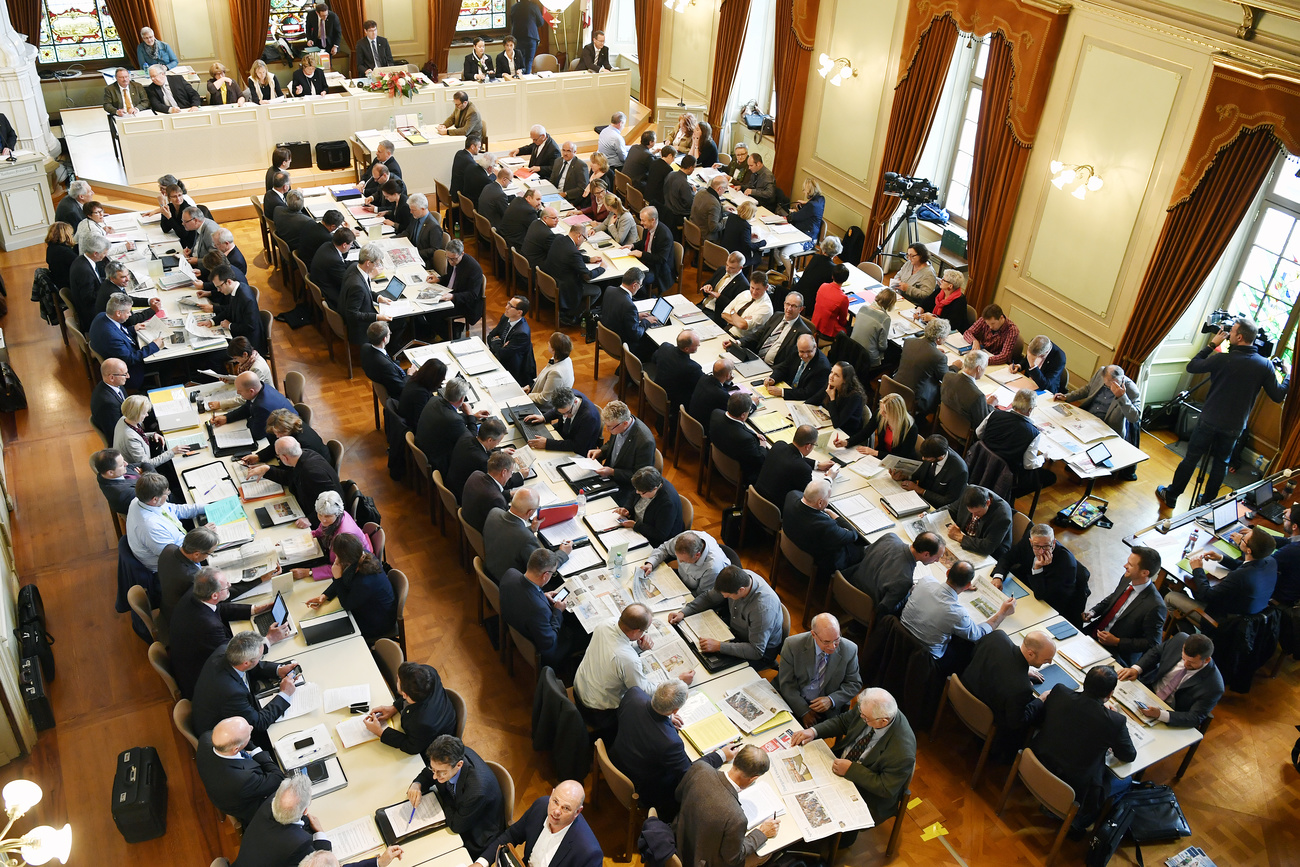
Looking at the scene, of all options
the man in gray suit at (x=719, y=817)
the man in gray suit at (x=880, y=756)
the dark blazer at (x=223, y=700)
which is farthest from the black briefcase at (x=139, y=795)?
the man in gray suit at (x=880, y=756)

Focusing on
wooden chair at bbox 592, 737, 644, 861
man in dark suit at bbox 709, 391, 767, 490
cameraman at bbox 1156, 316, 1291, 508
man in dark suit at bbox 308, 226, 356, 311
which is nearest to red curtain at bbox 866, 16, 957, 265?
cameraman at bbox 1156, 316, 1291, 508

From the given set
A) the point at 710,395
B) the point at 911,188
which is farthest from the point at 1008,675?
the point at 911,188

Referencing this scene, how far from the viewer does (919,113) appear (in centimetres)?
1143

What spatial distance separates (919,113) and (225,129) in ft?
30.8

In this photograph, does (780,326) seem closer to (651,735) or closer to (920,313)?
(920,313)

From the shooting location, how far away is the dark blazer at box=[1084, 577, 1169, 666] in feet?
21.3

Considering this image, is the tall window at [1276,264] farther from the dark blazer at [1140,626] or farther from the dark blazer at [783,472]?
the dark blazer at [783,472]

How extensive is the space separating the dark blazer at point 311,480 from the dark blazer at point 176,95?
8.97 m

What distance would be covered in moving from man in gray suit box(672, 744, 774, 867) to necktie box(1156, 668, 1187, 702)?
2813 mm

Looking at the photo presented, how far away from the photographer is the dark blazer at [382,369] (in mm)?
8500

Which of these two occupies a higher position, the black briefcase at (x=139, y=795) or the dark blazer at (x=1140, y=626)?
the dark blazer at (x=1140, y=626)

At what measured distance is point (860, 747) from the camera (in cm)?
562

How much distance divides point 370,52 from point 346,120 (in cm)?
233

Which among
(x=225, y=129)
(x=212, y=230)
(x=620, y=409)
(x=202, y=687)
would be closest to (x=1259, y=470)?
(x=620, y=409)
